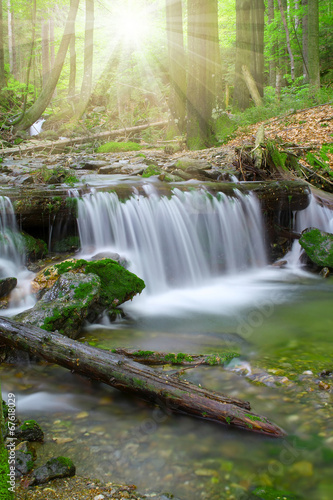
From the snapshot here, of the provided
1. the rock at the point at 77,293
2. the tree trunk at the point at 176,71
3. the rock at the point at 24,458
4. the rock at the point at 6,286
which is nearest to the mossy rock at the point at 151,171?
the rock at the point at 77,293

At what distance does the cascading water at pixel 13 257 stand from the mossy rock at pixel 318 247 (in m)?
5.18

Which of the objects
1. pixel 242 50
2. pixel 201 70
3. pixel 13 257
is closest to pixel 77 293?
pixel 13 257

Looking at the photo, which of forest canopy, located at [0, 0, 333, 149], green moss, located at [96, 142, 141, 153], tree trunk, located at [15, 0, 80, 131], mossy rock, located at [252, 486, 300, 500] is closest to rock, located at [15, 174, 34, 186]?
green moss, located at [96, 142, 141, 153]

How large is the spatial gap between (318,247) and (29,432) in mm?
6366

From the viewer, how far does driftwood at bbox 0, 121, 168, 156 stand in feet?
45.5

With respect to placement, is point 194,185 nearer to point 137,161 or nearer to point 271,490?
point 137,161

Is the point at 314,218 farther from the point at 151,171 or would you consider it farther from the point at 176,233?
the point at 151,171

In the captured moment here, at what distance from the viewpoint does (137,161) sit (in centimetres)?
1137

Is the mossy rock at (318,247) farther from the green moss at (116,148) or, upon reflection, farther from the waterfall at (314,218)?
the green moss at (116,148)

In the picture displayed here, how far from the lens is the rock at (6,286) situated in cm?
523

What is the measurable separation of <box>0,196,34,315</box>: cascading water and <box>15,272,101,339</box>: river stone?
0.92m

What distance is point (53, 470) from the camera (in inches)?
87.9

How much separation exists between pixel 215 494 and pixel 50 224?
5.48 m

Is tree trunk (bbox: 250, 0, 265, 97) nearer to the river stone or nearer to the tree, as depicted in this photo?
the tree
